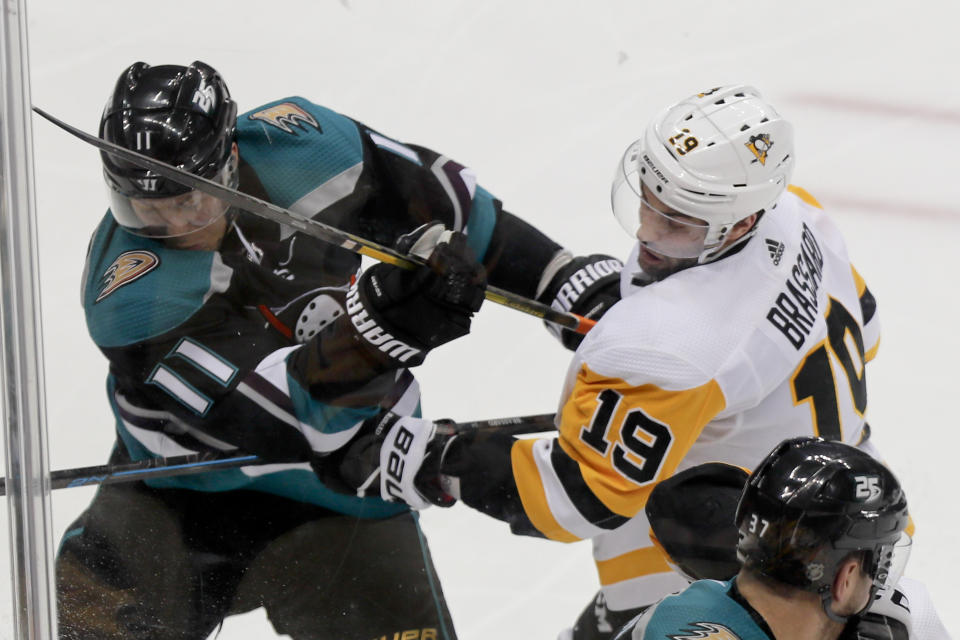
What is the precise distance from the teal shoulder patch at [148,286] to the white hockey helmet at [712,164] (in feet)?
2.71

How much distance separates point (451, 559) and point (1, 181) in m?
1.48

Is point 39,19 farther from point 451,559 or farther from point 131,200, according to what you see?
point 451,559

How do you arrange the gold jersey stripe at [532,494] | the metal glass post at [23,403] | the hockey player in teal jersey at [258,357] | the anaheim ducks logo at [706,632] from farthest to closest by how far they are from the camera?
the hockey player in teal jersey at [258,357]
the gold jersey stripe at [532,494]
the metal glass post at [23,403]
the anaheim ducks logo at [706,632]

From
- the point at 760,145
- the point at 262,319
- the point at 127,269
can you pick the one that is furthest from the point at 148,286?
the point at 760,145

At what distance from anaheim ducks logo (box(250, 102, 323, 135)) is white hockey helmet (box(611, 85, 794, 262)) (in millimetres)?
739

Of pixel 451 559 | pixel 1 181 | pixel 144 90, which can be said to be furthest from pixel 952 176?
pixel 1 181

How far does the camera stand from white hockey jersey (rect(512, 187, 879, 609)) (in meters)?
2.12

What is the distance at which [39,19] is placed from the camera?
4.08 m

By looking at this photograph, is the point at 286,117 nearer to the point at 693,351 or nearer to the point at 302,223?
the point at 302,223

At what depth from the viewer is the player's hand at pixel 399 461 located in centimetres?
236

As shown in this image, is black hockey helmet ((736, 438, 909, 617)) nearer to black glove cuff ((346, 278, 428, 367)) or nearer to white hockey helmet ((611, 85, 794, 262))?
white hockey helmet ((611, 85, 794, 262))

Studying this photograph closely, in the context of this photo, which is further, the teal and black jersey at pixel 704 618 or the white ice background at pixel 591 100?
the white ice background at pixel 591 100

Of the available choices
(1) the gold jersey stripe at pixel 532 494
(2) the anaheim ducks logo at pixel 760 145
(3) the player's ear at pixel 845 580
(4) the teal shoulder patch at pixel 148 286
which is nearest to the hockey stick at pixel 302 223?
(4) the teal shoulder patch at pixel 148 286

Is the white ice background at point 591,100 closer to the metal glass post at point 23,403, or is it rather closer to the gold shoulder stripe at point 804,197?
the gold shoulder stripe at point 804,197
